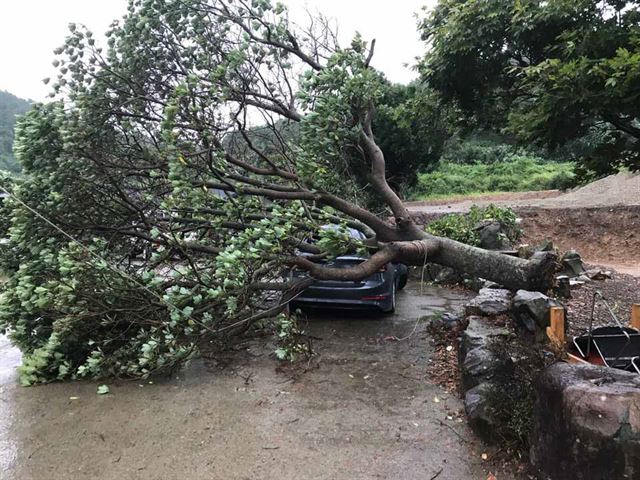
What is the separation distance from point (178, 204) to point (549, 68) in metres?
3.83

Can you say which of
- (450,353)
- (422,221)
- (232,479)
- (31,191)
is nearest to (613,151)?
(450,353)

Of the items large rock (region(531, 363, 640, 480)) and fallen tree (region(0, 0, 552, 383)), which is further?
fallen tree (region(0, 0, 552, 383))

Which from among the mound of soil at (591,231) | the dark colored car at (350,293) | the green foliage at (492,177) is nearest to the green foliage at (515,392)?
the dark colored car at (350,293)

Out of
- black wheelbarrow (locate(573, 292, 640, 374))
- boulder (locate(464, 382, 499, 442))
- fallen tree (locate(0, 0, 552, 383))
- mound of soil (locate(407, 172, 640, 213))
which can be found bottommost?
boulder (locate(464, 382, 499, 442))

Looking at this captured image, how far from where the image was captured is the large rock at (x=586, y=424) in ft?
8.17

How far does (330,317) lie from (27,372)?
406 cm

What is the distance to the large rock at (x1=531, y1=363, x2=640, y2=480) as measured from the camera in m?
2.49

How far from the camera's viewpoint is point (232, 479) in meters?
3.22

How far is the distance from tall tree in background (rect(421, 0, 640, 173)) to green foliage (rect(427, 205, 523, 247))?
13.1 ft

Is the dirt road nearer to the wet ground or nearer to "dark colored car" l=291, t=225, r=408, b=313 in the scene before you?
"dark colored car" l=291, t=225, r=408, b=313

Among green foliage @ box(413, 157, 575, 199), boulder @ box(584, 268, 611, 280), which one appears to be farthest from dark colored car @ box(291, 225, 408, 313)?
green foliage @ box(413, 157, 575, 199)

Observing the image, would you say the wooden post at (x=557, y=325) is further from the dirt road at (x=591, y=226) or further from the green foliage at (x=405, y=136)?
the dirt road at (x=591, y=226)

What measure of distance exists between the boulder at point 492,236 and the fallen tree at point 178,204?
5.08 metres

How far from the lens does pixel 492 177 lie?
27875mm
